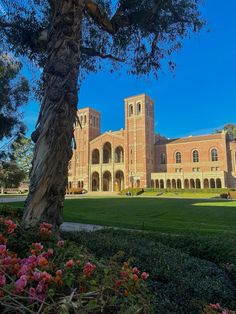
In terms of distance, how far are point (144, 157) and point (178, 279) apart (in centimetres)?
5326

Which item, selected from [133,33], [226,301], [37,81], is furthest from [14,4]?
[226,301]

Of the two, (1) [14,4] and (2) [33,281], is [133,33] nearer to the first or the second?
(1) [14,4]

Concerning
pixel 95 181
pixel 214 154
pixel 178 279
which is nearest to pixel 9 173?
pixel 178 279

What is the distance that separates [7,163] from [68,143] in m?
18.0

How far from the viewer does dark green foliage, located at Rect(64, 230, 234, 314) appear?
2680mm

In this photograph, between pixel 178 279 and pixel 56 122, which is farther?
pixel 56 122

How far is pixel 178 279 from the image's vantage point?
121 inches

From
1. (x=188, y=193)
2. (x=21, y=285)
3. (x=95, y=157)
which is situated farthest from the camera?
(x=95, y=157)

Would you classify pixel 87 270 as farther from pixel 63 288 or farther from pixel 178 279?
pixel 178 279

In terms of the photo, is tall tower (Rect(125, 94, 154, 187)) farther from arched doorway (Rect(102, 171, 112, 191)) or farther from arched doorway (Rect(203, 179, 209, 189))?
arched doorway (Rect(203, 179, 209, 189))

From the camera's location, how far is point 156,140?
64.7 meters

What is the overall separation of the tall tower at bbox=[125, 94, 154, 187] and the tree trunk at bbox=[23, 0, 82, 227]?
5154 centimetres

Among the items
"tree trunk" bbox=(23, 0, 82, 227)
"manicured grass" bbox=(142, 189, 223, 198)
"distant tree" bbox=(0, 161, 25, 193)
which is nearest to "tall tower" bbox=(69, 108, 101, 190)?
"manicured grass" bbox=(142, 189, 223, 198)

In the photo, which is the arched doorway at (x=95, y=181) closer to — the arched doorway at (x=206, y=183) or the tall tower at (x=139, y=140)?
the tall tower at (x=139, y=140)
